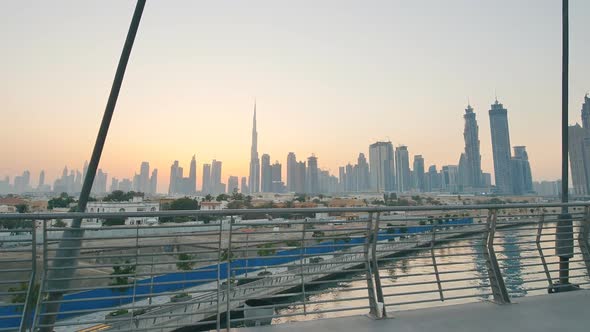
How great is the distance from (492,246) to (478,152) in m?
67.2

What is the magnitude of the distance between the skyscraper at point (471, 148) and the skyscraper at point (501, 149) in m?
19.4

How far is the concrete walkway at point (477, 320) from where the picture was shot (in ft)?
8.90

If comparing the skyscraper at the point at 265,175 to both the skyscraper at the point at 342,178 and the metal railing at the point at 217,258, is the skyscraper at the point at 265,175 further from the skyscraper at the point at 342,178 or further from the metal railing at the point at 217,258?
the metal railing at the point at 217,258

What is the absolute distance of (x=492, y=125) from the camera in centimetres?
3525

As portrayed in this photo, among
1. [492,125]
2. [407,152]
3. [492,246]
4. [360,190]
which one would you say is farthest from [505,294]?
[360,190]

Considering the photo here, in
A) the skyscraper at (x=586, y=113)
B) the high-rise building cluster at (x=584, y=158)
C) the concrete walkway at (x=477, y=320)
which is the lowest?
the concrete walkway at (x=477, y=320)

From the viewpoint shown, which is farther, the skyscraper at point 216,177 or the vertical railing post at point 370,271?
the skyscraper at point 216,177

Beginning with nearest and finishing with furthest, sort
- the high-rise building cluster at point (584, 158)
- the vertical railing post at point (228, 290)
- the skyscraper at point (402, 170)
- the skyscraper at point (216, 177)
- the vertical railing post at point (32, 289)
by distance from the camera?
the vertical railing post at point (32, 289) → the vertical railing post at point (228, 290) → the high-rise building cluster at point (584, 158) → the skyscraper at point (402, 170) → the skyscraper at point (216, 177)

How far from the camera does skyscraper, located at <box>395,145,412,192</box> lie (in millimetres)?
71312

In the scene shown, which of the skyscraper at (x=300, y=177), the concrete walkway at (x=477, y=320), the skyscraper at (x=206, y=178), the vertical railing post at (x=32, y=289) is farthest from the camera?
the skyscraper at (x=206, y=178)

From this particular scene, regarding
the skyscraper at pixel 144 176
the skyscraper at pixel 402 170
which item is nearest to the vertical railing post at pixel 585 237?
the skyscraper at pixel 402 170

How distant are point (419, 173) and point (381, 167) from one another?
9018 millimetres

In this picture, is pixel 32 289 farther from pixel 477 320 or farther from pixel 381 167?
pixel 381 167

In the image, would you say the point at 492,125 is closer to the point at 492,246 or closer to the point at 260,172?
the point at 492,246
